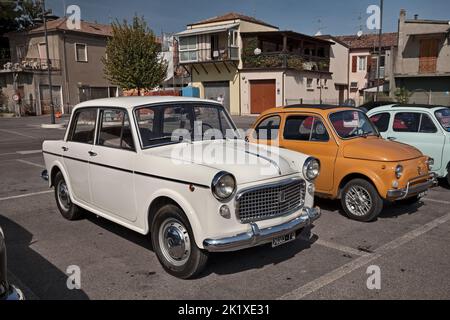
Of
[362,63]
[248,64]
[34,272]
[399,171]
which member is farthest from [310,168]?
[362,63]

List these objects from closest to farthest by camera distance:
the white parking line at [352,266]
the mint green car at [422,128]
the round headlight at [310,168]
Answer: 1. the white parking line at [352,266]
2. the round headlight at [310,168]
3. the mint green car at [422,128]

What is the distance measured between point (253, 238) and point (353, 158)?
3.02 meters

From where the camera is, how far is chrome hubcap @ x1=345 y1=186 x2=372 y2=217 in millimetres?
6294

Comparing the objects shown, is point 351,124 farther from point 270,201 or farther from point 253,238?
point 253,238

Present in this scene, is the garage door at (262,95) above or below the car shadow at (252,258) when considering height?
above

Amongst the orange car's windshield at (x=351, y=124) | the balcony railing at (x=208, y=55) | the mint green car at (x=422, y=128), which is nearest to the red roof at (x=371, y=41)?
the balcony railing at (x=208, y=55)

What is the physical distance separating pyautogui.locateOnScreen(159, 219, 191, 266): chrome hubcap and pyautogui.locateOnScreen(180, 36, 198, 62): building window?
33468mm

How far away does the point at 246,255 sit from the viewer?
500 cm

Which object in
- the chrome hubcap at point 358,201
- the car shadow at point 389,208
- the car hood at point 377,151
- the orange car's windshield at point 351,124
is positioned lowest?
the car shadow at point 389,208

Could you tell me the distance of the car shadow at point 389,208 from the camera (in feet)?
22.1

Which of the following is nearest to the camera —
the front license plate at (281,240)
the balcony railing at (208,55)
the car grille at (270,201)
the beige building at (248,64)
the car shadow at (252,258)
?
the car grille at (270,201)

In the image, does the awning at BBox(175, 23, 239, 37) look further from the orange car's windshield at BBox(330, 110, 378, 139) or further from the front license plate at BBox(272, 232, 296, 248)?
the front license plate at BBox(272, 232, 296, 248)

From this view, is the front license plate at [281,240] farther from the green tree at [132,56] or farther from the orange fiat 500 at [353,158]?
the green tree at [132,56]

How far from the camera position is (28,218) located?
6598 millimetres
